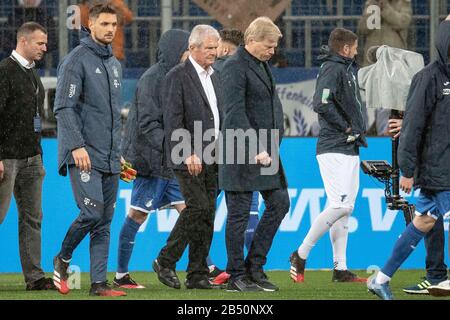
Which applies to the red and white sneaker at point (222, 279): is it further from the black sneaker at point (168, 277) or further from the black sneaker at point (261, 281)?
the black sneaker at point (261, 281)

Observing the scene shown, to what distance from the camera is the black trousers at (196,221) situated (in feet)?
37.3

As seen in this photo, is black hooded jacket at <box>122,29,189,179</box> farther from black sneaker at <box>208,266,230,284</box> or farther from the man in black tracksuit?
the man in black tracksuit

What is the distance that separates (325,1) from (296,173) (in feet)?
5.30

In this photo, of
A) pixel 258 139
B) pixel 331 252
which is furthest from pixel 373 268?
pixel 258 139

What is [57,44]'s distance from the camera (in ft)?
44.6

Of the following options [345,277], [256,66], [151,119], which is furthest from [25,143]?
[345,277]

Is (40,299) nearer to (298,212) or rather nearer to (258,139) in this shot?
(258,139)

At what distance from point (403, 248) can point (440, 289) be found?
Result: 25.1 inches

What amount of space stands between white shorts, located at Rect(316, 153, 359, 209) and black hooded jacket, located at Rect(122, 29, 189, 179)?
1.36 meters

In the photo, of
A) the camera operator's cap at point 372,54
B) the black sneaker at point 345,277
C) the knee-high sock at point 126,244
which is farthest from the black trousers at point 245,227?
the camera operator's cap at point 372,54

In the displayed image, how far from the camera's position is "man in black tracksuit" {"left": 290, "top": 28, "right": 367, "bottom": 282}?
489 inches

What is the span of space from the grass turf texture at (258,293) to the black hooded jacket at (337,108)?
45.8 inches

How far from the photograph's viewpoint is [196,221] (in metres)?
11.4

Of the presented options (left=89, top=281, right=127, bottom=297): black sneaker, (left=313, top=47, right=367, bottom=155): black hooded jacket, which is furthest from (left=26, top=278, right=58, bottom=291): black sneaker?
(left=313, top=47, right=367, bottom=155): black hooded jacket
